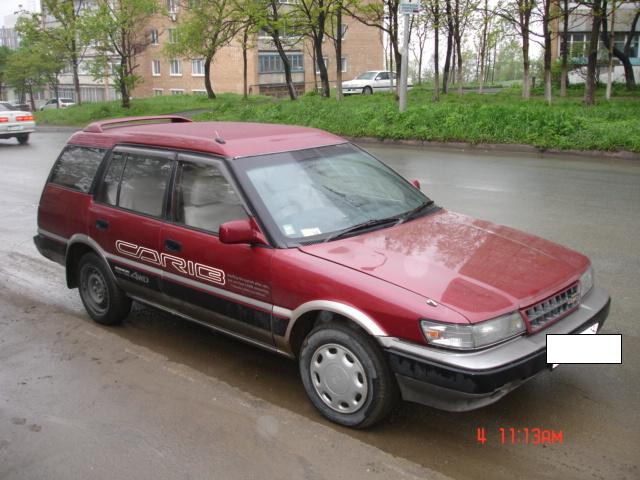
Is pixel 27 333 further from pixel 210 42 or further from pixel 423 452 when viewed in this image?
pixel 210 42

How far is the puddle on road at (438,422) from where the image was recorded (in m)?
3.45

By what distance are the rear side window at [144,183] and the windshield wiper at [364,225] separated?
143 cm

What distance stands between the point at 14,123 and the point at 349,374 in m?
21.7

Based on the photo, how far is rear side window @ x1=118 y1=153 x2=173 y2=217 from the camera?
4898 mm

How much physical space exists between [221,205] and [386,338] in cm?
160

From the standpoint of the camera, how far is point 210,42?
3444 cm

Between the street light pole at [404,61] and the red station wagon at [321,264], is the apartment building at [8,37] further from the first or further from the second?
the red station wagon at [321,264]

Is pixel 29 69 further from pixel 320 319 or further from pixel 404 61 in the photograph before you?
pixel 320 319

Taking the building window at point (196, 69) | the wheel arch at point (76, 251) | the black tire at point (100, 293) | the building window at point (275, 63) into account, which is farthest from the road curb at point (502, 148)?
the building window at point (196, 69)

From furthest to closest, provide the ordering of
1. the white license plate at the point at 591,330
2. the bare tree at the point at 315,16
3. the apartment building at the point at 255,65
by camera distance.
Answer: the apartment building at the point at 255,65 < the bare tree at the point at 315,16 < the white license plate at the point at 591,330

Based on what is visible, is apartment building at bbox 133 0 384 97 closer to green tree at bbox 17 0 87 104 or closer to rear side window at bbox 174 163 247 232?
green tree at bbox 17 0 87 104

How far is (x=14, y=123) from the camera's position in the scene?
875 inches

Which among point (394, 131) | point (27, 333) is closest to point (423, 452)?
point (27, 333)
